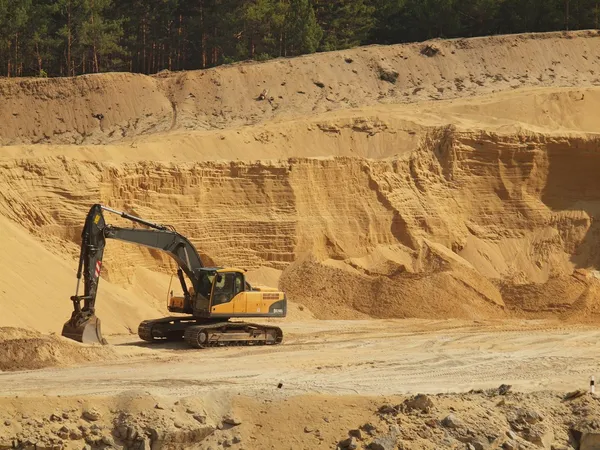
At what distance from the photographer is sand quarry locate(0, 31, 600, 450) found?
1792 cm

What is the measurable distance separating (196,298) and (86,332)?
285cm

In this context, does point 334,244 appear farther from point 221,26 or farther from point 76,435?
point 221,26

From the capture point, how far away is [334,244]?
124ft

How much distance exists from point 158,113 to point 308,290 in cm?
1835

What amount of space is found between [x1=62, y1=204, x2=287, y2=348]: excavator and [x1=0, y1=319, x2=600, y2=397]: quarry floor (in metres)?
0.43

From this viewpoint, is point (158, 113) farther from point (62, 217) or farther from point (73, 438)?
point (73, 438)

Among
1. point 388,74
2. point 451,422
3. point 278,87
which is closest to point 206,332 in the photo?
point 451,422

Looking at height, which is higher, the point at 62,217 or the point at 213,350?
the point at 62,217

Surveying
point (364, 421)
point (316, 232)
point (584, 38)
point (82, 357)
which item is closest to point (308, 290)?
point (316, 232)

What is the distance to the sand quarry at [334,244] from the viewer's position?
1792 cm

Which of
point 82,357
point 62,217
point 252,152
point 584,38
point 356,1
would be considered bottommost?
point 82,357

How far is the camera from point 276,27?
58375mm

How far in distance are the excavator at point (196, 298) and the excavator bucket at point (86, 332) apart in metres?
0.03

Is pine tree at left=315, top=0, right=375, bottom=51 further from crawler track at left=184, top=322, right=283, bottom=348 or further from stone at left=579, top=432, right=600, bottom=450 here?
stone at left=579, top=432, right=600, bottom=450
